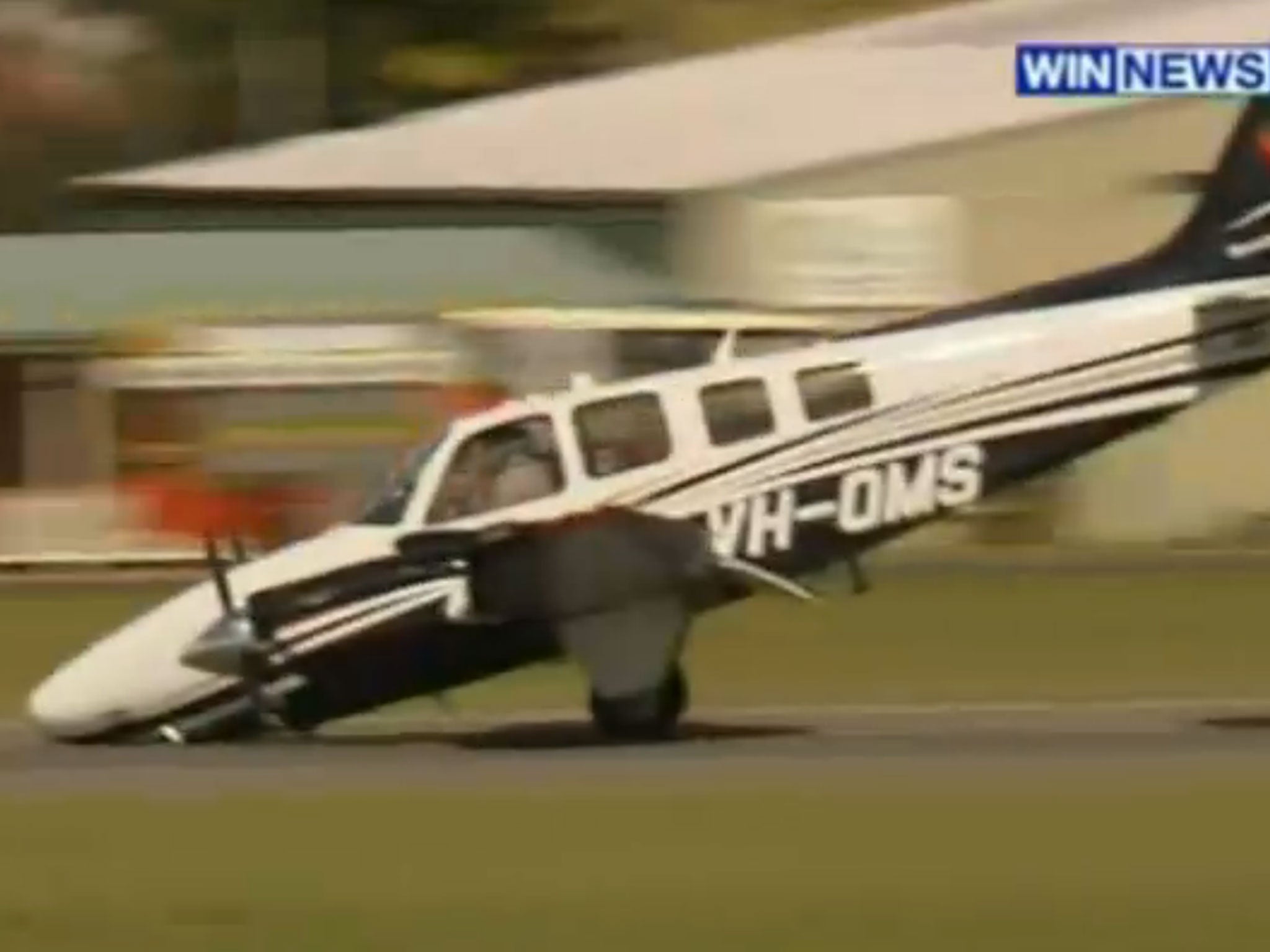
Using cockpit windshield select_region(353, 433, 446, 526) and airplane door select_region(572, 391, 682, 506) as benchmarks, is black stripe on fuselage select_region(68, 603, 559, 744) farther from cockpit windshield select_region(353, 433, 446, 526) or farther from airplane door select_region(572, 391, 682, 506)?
airplane door select_region(572, 391, 682, 506)

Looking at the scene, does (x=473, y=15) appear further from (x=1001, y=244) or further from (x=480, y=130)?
(x=1001, y=244)

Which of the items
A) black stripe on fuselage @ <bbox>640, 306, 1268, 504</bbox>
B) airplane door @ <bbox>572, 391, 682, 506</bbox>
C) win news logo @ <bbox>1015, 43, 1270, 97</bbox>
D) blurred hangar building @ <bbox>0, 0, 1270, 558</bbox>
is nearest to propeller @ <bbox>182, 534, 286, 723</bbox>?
airplane door @ <bbox>572, 391, 682, 506</bbox>

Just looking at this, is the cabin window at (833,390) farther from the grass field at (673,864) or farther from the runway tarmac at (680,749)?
the grass field at (673,864)

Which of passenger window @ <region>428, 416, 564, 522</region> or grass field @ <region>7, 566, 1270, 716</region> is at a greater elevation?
passenger window @ <region>428, 416, 564, 522</region>

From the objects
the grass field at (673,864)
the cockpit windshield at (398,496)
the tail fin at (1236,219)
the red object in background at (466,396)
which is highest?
the red object in background at (466,396)

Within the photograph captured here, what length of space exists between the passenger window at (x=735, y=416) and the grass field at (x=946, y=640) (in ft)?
4.50

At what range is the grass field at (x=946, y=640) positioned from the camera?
80.3 ft

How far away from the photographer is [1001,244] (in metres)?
40.4

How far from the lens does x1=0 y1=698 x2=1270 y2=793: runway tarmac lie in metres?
17.9

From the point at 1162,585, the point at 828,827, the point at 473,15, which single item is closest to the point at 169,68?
the point at 473,15

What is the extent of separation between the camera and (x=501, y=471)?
20.4m

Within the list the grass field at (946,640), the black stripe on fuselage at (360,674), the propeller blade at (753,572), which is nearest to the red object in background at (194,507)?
the grass field at (946,640)

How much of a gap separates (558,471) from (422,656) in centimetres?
111

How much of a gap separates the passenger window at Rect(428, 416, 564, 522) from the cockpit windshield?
14cm
